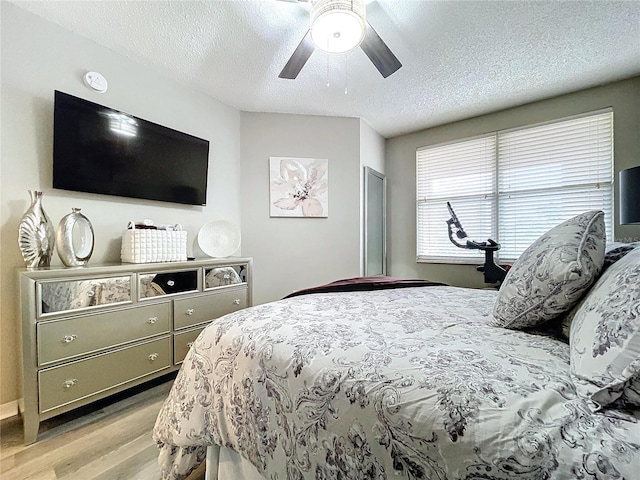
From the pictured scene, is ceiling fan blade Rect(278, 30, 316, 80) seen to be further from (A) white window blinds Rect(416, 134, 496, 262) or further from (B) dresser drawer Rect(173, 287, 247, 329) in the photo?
(A) white window blinds Rect(416, 134, 496, 262)

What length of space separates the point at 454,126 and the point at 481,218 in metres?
1.25

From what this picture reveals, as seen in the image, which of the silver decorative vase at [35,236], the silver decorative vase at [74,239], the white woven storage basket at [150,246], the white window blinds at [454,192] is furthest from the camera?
the white window blinds at [454,192]

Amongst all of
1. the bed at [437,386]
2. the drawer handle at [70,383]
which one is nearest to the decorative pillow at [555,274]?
the bed at [437,386]

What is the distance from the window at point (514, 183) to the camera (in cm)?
292

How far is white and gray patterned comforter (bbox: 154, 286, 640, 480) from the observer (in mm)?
496

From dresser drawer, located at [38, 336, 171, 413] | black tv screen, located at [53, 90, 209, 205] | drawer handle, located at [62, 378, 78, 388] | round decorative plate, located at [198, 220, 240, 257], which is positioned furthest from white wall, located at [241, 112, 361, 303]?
drawer handle, located at [62, 378, 78, 388]

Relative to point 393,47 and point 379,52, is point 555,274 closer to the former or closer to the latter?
point 379,52

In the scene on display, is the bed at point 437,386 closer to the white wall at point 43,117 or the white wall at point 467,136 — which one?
the white wall at point 43,117

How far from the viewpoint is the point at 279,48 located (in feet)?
7.34

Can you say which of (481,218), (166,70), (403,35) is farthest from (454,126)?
(166,70)

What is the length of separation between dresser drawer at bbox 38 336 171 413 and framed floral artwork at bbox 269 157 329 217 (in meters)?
1.88

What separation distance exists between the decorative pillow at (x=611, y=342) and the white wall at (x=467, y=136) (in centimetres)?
293

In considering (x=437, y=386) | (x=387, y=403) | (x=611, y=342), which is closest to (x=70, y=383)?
(x=387, y=403)

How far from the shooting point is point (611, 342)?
58 cm
